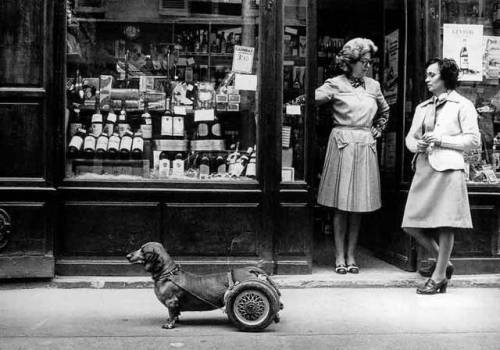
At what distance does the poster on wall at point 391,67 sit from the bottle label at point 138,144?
9.21ft

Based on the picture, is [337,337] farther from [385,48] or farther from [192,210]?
[385,48]

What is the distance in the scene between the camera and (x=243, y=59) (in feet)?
23.4

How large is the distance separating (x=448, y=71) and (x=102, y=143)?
3429 mm

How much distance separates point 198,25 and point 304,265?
2657mm

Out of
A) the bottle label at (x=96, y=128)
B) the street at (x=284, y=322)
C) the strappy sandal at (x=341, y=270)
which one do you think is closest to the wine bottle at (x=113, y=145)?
the bottle label at (x=96, y=128)

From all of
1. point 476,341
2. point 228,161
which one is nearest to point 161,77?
point 228,161

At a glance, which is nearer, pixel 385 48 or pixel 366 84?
pixel 366 84

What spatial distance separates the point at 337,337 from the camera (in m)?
5.21

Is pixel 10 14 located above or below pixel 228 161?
above

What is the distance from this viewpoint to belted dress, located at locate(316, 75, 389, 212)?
719cm

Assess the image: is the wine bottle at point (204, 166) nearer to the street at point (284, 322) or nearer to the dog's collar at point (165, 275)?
the street at point (284, 322)

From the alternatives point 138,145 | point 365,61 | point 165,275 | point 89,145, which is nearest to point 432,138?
point 365,61

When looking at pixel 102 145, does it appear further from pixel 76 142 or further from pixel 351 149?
pixel 351 149

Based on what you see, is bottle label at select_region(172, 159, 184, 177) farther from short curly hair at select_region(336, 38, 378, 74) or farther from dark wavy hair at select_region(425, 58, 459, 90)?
dark wavy hair at select_region(425, 58, 459, 90)
